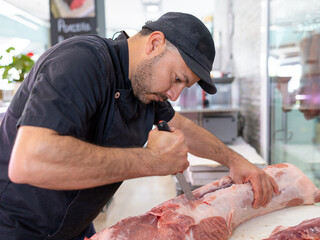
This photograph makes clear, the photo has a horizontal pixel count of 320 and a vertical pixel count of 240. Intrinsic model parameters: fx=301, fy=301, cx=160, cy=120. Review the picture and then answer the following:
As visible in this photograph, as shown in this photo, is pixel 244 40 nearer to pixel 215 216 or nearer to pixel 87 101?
pixel 215 216

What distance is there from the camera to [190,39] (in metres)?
1.15

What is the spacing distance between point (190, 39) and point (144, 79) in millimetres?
247

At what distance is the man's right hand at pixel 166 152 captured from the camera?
1.04m

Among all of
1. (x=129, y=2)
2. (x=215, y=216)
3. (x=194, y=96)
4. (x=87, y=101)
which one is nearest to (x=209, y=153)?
(x=215, y=216)

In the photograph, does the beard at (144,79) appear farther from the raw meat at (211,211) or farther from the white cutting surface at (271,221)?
the white cutting surface at (271,221)

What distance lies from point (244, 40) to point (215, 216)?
3051mm

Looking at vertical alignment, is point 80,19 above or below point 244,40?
above

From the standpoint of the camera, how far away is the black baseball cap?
1.15 meters

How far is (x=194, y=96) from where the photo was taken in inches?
141

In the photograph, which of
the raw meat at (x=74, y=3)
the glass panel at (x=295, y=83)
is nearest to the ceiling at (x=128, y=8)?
the raw meat at (x=74, y=3)

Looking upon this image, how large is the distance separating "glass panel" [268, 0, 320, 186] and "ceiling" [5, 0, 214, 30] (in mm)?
5783

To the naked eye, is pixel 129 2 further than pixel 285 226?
Yes

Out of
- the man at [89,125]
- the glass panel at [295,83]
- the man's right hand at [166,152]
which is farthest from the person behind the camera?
the glass panel at [295,83]

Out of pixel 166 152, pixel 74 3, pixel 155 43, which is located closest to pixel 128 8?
pixel 74 3
